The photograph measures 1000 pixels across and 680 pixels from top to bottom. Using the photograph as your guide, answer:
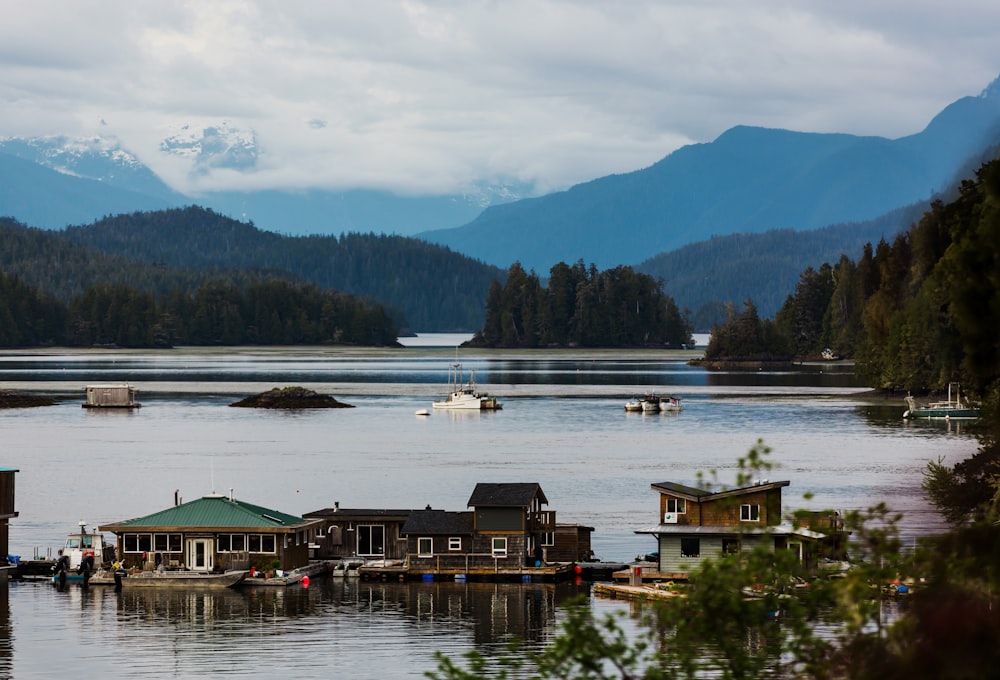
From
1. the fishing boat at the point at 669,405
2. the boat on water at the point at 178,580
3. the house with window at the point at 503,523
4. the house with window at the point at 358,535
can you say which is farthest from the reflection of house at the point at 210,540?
the fishing boat at the point at 669,405

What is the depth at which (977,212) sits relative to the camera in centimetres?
5078

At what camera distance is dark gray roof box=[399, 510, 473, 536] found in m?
51.7

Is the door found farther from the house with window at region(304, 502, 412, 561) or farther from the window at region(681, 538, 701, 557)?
the window at region(681, 538, 701, 557)

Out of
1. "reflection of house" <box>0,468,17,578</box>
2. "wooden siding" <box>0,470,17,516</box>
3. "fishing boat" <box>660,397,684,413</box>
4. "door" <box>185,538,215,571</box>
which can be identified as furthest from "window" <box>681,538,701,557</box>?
"fishing boat" <box>660,397,684,413</box>

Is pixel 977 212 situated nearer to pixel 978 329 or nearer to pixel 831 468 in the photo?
pixel 978 329

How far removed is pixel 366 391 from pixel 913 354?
59.9 m

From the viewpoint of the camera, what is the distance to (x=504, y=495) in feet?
169

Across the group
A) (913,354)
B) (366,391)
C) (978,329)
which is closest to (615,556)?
(978,329)

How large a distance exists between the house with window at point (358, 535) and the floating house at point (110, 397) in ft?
300

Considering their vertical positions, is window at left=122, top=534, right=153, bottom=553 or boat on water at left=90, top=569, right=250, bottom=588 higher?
window at left=122, top=534, right=153, bottom=553

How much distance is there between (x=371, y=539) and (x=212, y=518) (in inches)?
239

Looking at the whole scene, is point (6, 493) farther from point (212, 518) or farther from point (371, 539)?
point (371, 539)

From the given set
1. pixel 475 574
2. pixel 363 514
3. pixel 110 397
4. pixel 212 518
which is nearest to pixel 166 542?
pixel 212 518

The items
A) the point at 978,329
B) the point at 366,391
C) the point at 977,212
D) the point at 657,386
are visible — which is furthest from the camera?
the point at 657,386
